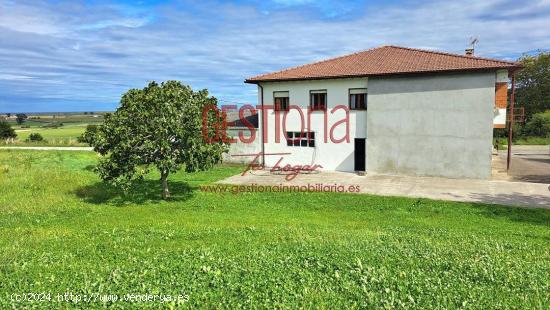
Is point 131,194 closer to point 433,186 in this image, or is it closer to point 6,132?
point 433,186

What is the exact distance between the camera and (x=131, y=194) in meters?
15.1

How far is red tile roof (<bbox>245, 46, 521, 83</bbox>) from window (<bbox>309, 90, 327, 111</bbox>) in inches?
39.7

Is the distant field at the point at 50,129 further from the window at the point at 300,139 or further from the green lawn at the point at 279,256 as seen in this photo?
the green lawn at the point at 279,256

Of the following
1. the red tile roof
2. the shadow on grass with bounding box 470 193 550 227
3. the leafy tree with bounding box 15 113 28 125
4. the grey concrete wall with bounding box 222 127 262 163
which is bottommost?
the shadow on grass with bounding box 470 193 550 227

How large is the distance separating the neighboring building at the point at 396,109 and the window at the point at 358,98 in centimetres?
5

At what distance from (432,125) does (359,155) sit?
423cm

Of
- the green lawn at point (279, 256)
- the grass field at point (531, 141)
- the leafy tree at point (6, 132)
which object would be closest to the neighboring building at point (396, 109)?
the green lawn at point (279, 256)

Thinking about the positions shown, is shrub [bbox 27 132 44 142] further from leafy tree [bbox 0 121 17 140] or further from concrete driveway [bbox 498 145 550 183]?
concrete driveway [bbox 498 145 550 183]

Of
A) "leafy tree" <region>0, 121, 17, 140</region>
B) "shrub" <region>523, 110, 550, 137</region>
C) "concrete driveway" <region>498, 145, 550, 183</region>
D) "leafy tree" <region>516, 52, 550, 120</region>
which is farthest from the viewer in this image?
"leafy tree" <region>0, 121, 17, 140</region>

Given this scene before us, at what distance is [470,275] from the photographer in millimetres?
5234

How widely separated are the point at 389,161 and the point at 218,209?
37.1ft

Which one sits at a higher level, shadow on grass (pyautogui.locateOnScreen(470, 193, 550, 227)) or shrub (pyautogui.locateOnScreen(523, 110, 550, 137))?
shrub (pyautogui.locateOnScreen(523, 110, 550, 137))

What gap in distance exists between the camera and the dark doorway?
21.4m

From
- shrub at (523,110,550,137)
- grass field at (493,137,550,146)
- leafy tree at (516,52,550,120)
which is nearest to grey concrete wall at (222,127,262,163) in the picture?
grass field at (493,137,550,146)
